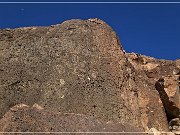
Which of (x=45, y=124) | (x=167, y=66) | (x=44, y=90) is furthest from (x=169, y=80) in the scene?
(x=45, y=124)

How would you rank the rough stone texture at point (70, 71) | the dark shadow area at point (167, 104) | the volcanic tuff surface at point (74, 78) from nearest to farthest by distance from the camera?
the volcanic tuff surface at point (74, 78) < the rough stone texture at point (70, 71) < the dark shadow area at point (167, 104)

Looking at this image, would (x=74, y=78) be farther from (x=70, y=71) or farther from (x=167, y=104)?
(x=167, y=104)

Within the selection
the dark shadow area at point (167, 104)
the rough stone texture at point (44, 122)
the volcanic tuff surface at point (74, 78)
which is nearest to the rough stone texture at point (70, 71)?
the volcanic tuff surface at point (74, 78)

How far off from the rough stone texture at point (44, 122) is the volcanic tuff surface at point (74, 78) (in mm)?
18

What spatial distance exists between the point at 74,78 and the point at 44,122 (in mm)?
1734

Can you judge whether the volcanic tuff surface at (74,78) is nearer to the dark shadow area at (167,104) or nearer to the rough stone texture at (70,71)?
the rough stone texture at (70,71)

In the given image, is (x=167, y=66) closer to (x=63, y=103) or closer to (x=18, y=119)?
(x=63, y=103)

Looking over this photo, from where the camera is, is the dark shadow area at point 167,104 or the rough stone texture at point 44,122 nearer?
the rough stone texture at point 44,122

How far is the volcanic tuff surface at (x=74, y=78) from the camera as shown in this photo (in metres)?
8.84

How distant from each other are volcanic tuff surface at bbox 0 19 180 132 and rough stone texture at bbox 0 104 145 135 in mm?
18

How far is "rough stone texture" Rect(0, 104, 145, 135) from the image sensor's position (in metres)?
7.70

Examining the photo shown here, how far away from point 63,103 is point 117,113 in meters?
0.99

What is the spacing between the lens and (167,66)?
13.3m

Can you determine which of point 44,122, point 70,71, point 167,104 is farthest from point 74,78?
point 167,104
